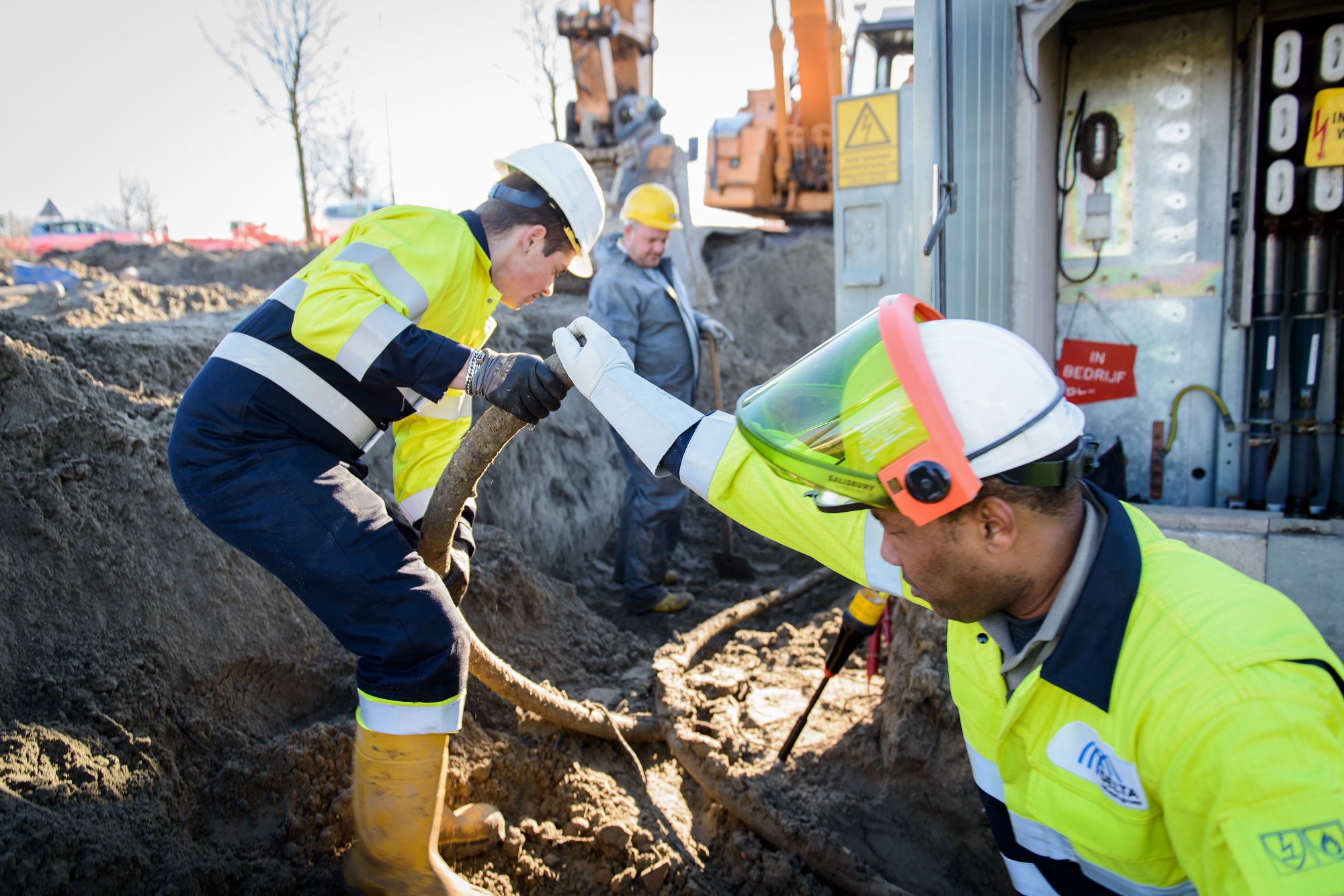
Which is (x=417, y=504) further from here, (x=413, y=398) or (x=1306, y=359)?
(x=1306, y=359)

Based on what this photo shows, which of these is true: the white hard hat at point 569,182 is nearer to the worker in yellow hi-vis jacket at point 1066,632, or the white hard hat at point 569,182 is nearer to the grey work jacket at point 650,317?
the worker in yellow hi-vis jacket at point 1066,632

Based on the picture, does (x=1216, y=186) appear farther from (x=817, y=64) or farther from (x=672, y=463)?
(x=817, y=64)

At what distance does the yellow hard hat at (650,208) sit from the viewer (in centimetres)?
533

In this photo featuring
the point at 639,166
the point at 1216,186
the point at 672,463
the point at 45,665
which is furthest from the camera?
the point at 639,166

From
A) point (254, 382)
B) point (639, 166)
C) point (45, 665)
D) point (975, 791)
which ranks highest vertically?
point (639, 166)

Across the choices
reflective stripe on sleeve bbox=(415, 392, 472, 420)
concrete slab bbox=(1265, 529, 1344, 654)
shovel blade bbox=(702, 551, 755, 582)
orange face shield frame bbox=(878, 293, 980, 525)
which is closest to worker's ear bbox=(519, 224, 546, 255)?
reflective stripe on sleeve bbox=(415, 392, 472, 420)

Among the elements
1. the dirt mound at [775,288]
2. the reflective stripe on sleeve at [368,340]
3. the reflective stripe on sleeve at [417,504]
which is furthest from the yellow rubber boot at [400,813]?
the dirt mound at [775,288]

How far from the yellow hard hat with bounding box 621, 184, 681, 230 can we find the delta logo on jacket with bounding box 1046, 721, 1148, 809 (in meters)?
4.37

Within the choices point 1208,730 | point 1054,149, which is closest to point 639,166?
point 1054,149

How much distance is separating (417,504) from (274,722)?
102 cm

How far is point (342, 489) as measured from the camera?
2197mm

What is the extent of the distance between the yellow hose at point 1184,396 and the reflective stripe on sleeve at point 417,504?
3452 mm

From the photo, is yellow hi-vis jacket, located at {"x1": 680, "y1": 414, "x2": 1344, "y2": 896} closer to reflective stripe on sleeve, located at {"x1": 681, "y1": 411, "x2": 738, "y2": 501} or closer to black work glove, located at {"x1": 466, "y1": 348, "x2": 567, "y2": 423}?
reflective stripe on sleeve, located at {"x1": 681, "y1": 411, "x2": 738, "y2": 501}

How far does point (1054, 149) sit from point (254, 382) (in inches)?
147
